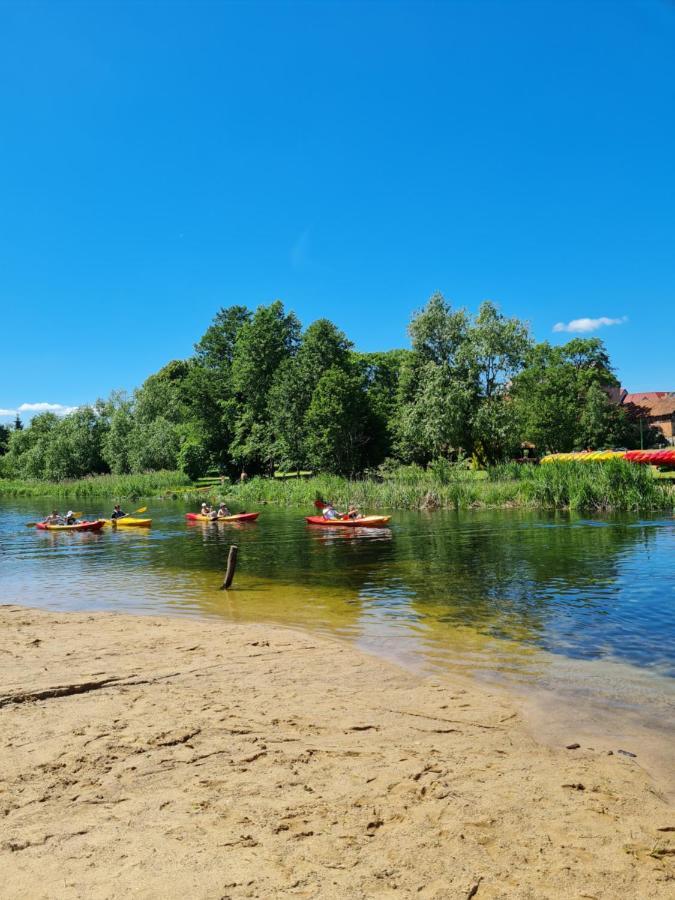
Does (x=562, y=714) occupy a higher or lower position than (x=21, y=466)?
lower

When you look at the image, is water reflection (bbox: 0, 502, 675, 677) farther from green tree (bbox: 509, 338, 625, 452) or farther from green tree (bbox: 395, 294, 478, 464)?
green tree (bbox: 509, 338, 625, 452)

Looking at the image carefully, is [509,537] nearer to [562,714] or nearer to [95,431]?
[562,714]

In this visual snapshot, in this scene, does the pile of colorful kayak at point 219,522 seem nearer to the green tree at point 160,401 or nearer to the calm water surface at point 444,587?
the calm water surface at point 444,587

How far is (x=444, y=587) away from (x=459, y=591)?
1.86 feet

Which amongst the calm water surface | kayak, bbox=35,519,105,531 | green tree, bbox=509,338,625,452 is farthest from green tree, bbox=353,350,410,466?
kayak, bbox=35,519,105,531

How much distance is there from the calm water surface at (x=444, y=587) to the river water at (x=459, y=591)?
0.04 metres

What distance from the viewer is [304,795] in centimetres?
447

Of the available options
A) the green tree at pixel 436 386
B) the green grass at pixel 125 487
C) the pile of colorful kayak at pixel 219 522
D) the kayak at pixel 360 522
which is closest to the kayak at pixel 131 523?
the pile of colorful kayak at pixel 219 522

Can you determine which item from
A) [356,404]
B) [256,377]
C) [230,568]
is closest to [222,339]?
[256,377]

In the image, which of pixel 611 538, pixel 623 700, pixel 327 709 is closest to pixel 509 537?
pixel 611 538

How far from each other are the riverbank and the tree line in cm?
3894

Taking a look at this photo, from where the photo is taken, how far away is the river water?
7.75m

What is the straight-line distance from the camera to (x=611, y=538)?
2022cm

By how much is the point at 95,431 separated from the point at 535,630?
233 feet
